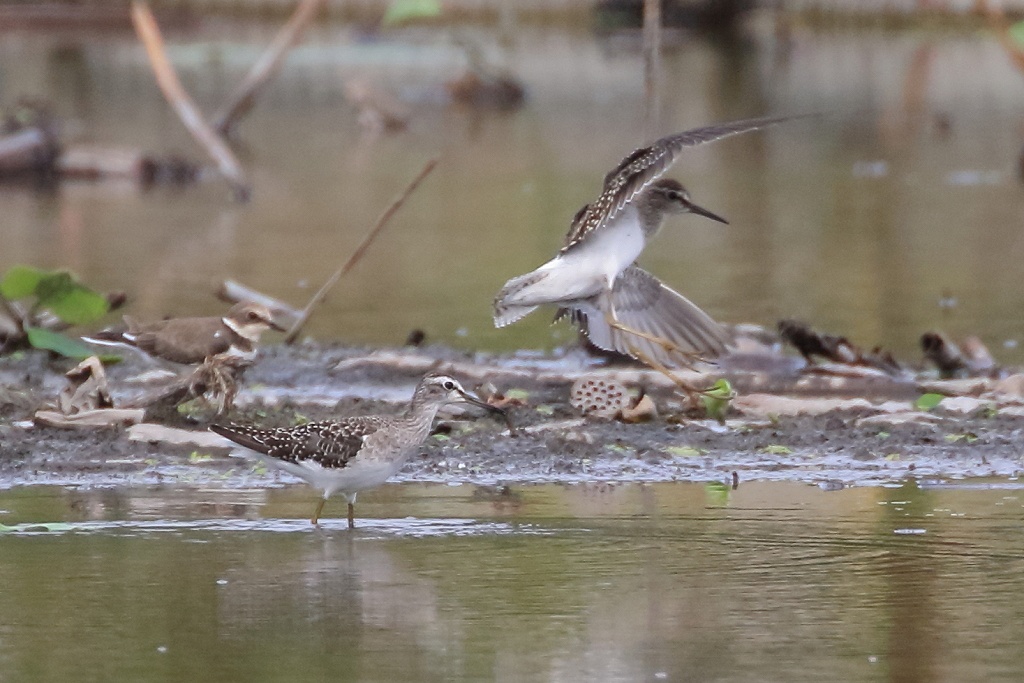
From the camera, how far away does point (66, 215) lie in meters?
20.1

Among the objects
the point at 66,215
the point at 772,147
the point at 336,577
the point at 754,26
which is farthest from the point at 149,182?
the point at 754,26

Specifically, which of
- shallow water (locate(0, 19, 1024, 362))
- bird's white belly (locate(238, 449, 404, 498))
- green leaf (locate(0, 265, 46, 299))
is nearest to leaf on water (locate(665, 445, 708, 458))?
bird's white belly (locate(238, 449, 404, 498))

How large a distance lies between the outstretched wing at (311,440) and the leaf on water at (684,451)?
163 cm

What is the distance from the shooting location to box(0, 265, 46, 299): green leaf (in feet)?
34.7

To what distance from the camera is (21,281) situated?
10625 mm

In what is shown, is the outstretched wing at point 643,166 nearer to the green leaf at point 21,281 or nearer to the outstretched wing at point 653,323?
the outstretched wing at point 653,323

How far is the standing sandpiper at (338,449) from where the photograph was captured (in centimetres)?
738

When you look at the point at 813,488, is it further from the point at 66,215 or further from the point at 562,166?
the point at 562,166

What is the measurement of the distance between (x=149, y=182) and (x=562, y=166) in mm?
4935

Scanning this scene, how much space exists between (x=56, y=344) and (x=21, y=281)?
375 mm

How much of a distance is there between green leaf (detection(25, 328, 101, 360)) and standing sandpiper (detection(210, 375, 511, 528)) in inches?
129

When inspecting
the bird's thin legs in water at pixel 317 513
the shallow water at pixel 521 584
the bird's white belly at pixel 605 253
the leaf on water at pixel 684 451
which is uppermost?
the bird's white belly at pixel 605 253

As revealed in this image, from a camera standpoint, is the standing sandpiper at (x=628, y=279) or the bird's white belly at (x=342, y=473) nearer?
the bird's white belly at (x=342, y=473)

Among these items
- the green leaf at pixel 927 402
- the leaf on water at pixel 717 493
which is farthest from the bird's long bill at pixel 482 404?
the green leaf at pixel 927 402
